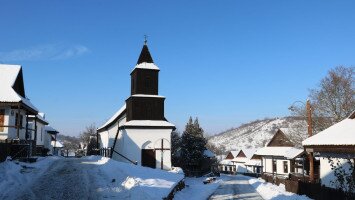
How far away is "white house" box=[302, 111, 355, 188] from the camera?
80.9 ft

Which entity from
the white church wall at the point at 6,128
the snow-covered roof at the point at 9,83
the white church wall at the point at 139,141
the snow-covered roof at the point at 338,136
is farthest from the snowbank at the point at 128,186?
the white church wall at the point at 139,141

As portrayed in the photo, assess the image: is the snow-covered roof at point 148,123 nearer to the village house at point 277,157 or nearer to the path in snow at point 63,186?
the path in snow at point 63,186

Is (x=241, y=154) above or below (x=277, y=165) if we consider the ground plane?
above

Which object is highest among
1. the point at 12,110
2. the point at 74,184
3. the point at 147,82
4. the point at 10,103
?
the point at 147,82

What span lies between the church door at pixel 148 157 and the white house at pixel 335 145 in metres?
16.7

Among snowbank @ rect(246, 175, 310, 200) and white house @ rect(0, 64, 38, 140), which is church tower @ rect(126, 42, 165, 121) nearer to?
white house @ rect(0, 64, 38, 140)

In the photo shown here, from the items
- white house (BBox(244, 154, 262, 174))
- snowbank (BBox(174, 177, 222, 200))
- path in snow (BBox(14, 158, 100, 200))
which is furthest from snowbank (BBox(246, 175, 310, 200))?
white house (BBox(244, 154, 262, 174))

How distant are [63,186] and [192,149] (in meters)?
41.7

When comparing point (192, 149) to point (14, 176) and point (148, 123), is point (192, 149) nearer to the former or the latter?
point (148, 123)

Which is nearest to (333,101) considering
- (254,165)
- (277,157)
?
(277,157)

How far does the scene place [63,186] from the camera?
1778 cm

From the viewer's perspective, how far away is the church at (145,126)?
39156 mm

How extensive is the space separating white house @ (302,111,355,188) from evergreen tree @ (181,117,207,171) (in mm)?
29509

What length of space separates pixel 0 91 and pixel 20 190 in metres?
16.4
